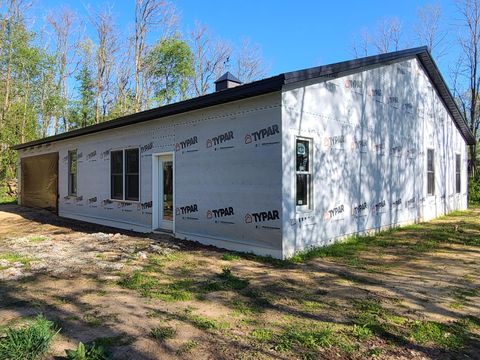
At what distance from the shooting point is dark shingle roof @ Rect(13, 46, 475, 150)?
250 inches

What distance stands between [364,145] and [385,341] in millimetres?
6378

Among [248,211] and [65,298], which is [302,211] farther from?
[65,298]

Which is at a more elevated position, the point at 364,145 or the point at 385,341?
the point at 364,145

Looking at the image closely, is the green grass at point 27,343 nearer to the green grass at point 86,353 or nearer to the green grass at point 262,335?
the green grass at point 86,353

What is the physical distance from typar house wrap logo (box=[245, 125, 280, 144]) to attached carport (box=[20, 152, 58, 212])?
10.1 meters

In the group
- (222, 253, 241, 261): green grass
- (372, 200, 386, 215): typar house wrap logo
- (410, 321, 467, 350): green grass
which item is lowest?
(410, 321, 467, 350): green grass

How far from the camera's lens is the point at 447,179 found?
44.9 ft

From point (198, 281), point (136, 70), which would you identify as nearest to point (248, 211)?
point (198, 281)

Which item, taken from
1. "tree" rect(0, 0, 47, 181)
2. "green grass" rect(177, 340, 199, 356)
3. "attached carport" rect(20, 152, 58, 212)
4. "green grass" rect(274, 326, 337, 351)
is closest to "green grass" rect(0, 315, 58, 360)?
"green grass" rect(177, 340, 199, 356)

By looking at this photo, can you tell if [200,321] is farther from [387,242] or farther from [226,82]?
[226,82]

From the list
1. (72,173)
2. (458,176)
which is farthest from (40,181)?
(458,176)

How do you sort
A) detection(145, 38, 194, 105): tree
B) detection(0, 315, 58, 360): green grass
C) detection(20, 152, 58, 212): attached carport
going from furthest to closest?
1. detection(145, 38, 194, 105): tree
2. detection(20, 152, 58, 212): attached carport
3. detection(0, 315, 58, 360): green grass

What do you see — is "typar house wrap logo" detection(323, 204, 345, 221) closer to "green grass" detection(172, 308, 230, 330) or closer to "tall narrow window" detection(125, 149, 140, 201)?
"green grass" detection(172, 308, 230, 330)

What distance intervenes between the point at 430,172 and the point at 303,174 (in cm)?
765
